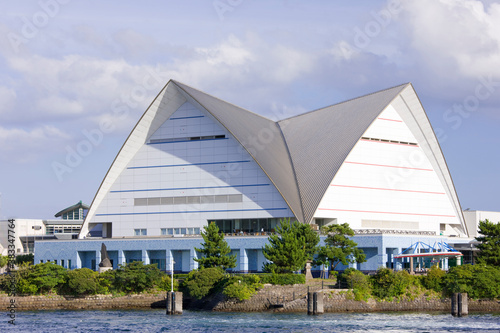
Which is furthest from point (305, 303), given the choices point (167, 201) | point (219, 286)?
point (167, 201)

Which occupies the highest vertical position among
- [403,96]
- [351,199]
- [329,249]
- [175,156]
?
[403,96]

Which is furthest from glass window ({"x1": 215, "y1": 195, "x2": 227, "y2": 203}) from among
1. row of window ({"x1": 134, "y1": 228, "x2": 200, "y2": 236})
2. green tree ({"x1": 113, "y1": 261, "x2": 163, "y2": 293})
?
green tree ({"x1": 113, "y1": 261, "x2": 163, "y2": 293})

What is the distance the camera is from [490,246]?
76.3 meters

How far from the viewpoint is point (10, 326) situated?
187ft

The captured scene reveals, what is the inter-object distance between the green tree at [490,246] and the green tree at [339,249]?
1231cm

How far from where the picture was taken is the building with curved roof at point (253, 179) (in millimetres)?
91688

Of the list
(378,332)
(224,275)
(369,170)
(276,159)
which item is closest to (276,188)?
(276,159)

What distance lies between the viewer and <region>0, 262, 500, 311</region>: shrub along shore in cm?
6631

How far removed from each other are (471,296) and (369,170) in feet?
103

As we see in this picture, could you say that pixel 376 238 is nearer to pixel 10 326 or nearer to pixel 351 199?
pixel 351 199

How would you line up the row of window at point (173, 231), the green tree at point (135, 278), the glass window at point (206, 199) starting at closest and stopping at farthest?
the green tree at point (135, 278), the glass window at point (206, 199), the row of window at point (173, 231)

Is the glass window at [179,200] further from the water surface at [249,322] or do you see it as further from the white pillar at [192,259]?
the water surface at [249,322]

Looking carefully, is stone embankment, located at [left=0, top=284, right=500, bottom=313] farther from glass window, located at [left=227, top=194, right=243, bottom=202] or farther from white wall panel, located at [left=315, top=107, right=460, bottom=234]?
white wall panel, located at [left=315, top=107, right=460, bottom=234]

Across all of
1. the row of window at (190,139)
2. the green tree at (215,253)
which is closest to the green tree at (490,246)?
the green tree at (215,253)
